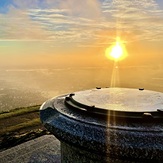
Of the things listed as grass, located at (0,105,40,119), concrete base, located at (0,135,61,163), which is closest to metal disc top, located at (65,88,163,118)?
concrete base, located at (0,135,61,163)

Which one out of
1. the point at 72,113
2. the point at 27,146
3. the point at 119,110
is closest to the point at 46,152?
the point at 27,146

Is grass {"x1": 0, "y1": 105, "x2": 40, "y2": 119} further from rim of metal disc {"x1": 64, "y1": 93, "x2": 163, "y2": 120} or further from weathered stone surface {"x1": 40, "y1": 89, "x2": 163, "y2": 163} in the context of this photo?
rim of metal disc {"x1": 64, "y1": 93, "x2": 163, "y2": 120}

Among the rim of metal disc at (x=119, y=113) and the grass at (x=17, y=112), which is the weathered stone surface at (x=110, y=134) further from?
the grass at (x=17, y=112)

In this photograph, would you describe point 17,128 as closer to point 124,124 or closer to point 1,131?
point 1,131

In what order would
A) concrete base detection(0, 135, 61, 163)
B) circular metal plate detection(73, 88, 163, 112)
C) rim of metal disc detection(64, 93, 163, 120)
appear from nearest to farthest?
rim of metal disc detection(64, 93, 163, 120), circular metal plate detection(73, 88, 163, 112), concrete base detection(0, 135, 61, 163)

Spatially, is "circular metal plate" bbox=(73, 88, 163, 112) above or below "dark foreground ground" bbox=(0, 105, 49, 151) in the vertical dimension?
above

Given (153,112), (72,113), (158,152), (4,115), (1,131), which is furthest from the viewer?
(4,115)

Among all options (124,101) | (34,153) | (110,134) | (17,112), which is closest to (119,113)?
(110,134)
